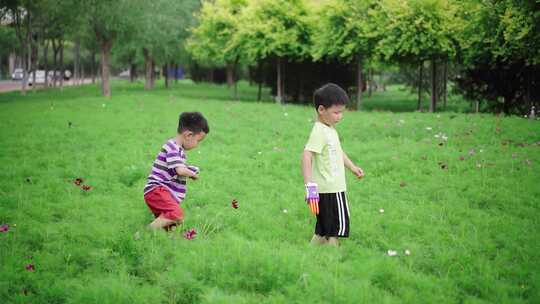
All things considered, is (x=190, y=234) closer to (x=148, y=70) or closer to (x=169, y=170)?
(x=169, y=170)

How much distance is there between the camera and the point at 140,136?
11.7 m

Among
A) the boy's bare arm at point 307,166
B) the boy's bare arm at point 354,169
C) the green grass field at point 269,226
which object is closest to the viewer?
the green grass field at point 269,226

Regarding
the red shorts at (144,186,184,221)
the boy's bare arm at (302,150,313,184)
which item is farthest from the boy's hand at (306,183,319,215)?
the red shorts at (144,186,184,221)

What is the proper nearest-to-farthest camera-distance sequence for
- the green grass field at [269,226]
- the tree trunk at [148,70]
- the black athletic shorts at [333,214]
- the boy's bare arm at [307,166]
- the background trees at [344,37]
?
the green grass field at [269,226]
the boy's bare arm at [307,166]
the black athletic shorts at [333,214]
the background trees at [344,37]
the tree trunk at [148,70]

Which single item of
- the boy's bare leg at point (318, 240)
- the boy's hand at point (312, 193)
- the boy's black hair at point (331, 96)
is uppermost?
the boy's black hair at point (331, 96)

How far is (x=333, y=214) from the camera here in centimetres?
484

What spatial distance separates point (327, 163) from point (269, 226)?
1.22m

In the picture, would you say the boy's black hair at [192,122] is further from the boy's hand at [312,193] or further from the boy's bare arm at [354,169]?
the boy's bare arm at [354,169]

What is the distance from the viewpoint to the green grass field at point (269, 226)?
400cm

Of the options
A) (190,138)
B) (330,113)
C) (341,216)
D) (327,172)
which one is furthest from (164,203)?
(330,113)

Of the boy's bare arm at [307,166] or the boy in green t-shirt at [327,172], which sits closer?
the boy's bare arm at [307,166]

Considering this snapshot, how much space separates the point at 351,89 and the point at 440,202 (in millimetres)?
23013

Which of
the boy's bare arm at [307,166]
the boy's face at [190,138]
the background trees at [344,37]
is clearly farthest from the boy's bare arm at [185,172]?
the background trees at [344,37]

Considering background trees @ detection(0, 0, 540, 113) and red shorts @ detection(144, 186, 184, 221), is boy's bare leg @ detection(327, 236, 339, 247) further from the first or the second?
background trees @ detection(0, 0, 540, 113)
